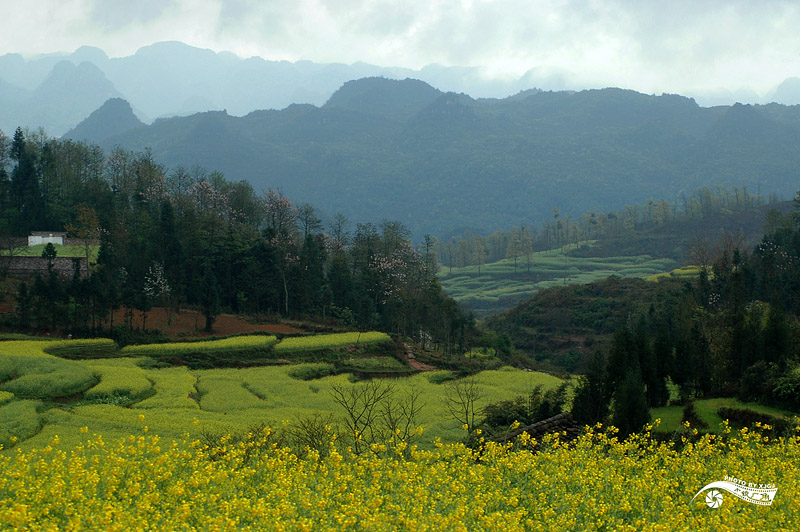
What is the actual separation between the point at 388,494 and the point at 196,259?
153ft

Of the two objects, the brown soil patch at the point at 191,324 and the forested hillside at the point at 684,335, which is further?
the brown soil patch at the point at 191,324

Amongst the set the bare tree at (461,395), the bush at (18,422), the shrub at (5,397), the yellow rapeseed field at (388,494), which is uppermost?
the yellow rapeseed field at (388,494)

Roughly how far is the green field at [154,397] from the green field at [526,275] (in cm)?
7934

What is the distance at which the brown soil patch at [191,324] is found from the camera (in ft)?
150

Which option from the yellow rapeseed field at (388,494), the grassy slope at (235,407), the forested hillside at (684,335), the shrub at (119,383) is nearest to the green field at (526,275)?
the forested hillside at (684,335)

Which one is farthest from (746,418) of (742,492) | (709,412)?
(742,492)

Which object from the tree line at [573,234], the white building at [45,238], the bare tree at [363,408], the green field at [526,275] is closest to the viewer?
the bare tree at [363,408]

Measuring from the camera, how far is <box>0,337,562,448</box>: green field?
895 inches

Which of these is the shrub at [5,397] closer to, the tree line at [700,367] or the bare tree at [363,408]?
the bare tree at [363,408]

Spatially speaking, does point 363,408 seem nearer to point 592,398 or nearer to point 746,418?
point 592,398

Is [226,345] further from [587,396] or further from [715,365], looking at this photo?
[715,365]

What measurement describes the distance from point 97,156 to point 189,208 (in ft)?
76.9

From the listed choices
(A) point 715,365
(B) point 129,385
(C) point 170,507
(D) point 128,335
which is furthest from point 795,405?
(D) point 128,335

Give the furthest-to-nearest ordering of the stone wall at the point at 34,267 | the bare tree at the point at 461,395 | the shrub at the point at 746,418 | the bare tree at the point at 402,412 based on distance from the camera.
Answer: the stone wall at the point at 34,267, the bare tree at the point at 461,395, the bare tree at the point at 402,412, the shrub at the point at 746,418
